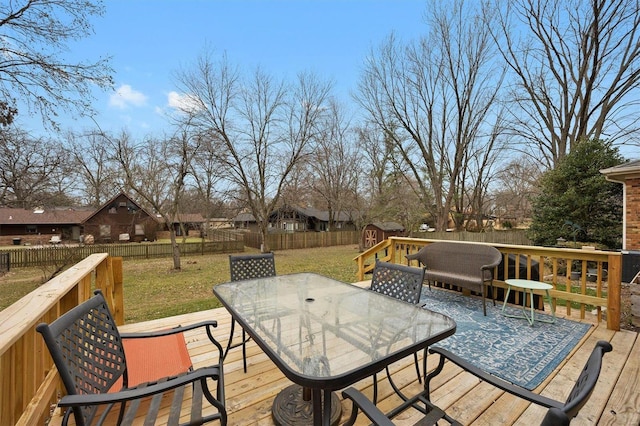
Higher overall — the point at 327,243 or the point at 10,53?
the point at 10,53

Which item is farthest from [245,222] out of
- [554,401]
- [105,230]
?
[554,401]

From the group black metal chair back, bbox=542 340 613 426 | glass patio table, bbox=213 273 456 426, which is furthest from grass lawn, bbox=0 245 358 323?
black metal chair back, bbox=542 340 613 426

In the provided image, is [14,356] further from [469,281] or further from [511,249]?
[511,249]

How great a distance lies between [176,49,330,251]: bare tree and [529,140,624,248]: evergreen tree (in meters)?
10.5

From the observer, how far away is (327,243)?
1956cm

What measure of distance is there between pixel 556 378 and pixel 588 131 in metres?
13.8

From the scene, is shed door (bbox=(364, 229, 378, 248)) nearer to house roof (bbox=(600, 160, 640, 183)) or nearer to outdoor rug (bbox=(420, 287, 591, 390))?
house roof (bbox=(600, 160, 640, 183))

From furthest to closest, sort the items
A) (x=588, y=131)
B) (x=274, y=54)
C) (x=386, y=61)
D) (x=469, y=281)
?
(x=386, y=61) < (x=588, y=131) < (x=274, y=54) < (x=469, y=281)

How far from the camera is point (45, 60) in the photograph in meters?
4.93

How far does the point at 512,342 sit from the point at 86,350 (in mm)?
3593

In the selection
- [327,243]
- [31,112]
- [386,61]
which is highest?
[386,61]

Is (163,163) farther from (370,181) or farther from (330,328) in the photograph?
(370,181)

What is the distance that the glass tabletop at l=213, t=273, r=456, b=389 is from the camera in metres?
1.22

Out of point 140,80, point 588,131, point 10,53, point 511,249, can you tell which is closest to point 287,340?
point 511,249
